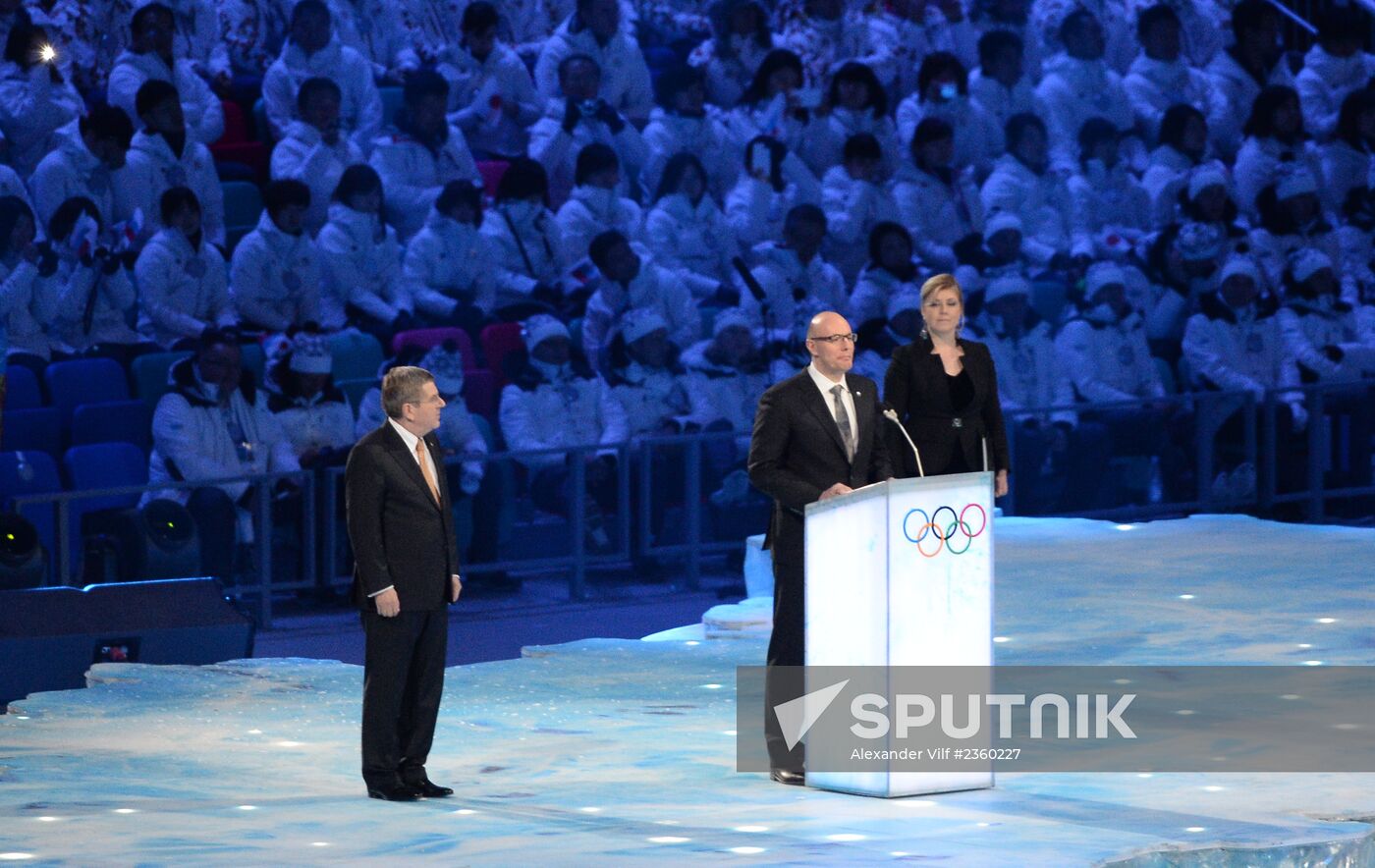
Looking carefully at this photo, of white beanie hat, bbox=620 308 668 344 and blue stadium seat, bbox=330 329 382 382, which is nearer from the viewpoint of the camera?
blue stadium seat, bbox=330 329 382 382

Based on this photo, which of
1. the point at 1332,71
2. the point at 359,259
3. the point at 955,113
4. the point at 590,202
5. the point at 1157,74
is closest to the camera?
the point at 359,259

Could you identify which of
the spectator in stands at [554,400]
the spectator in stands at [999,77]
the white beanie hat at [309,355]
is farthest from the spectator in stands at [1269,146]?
the white beanie hat at [309,355]

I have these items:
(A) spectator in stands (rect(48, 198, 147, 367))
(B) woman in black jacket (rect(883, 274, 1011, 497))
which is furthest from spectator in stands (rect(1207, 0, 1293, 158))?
(B) woman in black jacket (rect(883, 274, 1011, 497))

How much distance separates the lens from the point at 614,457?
9969 mm

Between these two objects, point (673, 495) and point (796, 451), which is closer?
point (796, 451)

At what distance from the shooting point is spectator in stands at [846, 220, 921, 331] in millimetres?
11633

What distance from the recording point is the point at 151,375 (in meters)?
9.43

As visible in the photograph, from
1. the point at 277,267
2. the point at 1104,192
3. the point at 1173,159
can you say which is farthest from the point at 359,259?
the point at 1173,159

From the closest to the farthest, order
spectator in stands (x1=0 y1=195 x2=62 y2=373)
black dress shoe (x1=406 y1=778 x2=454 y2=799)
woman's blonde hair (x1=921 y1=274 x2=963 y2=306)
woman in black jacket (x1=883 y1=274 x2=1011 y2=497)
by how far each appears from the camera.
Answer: black dress shoe (x1=406 y1=778 x2=454 y2=799)
woman's blonde hair (x1=921 y1=274 x2=963 y2=306)
woman in black jacket (x1=883 y1=274 x2=1011 y2=497)
spectator in stands (x1=0 y1=195 x2=62 y2=373)

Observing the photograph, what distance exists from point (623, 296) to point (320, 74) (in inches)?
71.8

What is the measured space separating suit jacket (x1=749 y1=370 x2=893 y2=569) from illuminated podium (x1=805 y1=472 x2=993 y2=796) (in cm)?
24

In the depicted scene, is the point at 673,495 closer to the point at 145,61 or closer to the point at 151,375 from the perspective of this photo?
the point at 151,375

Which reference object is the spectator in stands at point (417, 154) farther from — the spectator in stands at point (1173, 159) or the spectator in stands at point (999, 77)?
the spectator in stands at point (1173, 159)

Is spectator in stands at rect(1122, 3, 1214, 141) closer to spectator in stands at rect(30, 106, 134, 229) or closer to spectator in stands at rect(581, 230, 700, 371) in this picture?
spectator in stands at rect(581, 230, 700, 371)
